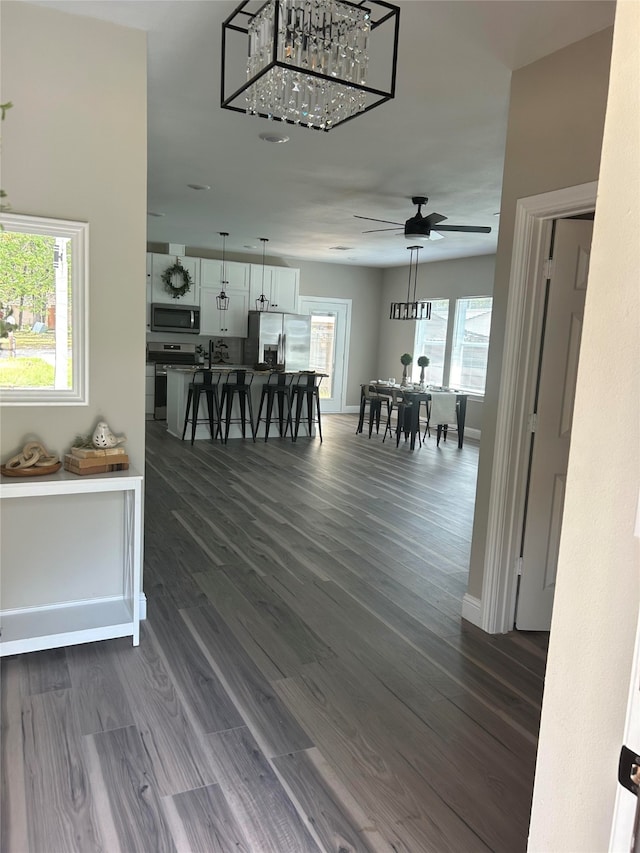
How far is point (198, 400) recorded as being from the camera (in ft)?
25.3

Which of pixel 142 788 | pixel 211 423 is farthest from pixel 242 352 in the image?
pixel 142 788

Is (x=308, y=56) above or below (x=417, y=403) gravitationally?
above

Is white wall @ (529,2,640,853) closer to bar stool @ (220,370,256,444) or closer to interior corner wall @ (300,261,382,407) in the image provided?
bar stool @ (220,370,256,444)

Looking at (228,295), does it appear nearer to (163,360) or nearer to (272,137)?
(163,360)

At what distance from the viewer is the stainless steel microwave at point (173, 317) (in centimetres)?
938

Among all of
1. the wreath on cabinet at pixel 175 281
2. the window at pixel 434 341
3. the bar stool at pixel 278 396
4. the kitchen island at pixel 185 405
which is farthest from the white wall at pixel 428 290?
the wreath on cabinet at pixel 175 281

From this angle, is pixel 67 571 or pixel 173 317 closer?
pixel 67 571

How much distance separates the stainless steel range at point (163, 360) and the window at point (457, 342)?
398cm

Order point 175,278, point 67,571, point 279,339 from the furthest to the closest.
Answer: point 279,339 < point 175,278 < point 67,571

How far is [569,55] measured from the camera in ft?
8.66

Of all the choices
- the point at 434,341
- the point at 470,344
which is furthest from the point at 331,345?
the point at 470,344

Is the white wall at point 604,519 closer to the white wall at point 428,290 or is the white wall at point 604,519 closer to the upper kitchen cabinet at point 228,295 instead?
the white wall at point 428,290

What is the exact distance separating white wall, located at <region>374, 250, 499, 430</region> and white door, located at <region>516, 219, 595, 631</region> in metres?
6.28

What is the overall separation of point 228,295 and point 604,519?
9.68 meters
